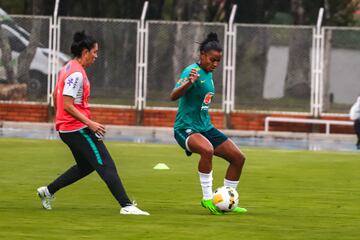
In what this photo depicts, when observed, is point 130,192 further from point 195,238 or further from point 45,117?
point 45,117

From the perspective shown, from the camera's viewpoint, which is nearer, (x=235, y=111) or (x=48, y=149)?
(x=48, y=149)

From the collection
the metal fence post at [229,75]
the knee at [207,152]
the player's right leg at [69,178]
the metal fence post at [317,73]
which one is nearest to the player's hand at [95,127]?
the player's right leg at [69,178]

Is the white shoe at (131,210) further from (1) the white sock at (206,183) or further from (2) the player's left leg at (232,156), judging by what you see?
(2) the player's left leg at (232,156)

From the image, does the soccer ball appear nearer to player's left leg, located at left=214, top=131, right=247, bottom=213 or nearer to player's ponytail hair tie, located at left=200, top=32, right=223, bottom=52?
player's left leg, located at left=214, top=131, right=247, bottom=213

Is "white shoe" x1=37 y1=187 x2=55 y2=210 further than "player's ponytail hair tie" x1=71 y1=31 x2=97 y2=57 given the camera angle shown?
Yes

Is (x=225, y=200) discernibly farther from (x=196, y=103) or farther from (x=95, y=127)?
(x=95, y=127)

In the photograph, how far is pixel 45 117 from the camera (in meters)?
36.8

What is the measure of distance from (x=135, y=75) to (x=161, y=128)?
2.01m

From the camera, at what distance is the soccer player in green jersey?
14930 mm

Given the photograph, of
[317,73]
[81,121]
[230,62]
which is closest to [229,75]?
[230,62]

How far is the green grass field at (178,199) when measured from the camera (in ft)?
42.8

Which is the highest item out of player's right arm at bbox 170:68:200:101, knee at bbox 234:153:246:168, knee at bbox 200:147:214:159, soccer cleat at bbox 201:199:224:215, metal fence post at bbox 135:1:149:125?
player's right arm at bbox 170:68:200:101

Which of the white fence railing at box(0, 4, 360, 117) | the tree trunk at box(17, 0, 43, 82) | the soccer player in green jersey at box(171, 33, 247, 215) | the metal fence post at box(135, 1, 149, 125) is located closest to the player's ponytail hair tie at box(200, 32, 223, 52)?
the soccer player in green jersey at box(171, 33, 247, 215)

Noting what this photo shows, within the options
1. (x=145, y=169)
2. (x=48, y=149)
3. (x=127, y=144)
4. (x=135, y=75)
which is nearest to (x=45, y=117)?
(x=135, y=75)
